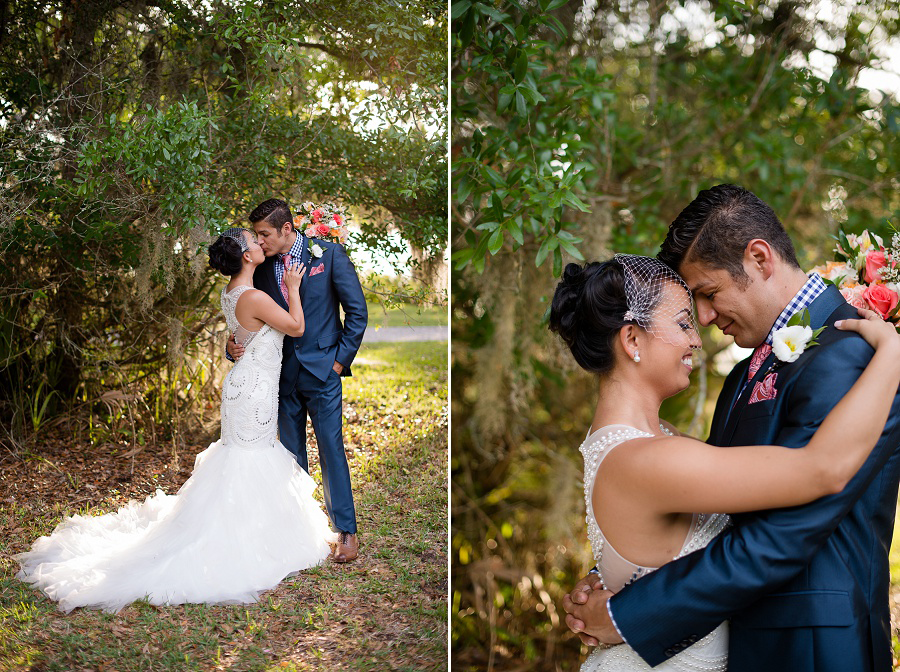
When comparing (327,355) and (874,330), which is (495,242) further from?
(874,330)

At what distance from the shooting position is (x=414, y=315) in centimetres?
218

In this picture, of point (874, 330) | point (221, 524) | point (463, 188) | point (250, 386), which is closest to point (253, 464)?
point (221, 524)

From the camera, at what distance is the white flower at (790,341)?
1.44 meters

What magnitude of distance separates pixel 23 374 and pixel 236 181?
0.85m

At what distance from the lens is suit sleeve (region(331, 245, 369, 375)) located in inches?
82.7

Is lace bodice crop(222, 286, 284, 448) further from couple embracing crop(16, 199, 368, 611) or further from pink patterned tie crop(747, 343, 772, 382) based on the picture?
pink patterned tie crop(747, 343, 772, 382)

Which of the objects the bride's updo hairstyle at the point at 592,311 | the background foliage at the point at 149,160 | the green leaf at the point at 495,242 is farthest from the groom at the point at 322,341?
the bride's updo hairstyle at the point at 592,311

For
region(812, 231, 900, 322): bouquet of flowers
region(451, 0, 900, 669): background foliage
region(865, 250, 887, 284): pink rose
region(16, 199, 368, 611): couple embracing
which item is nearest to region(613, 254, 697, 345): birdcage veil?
region(812, 231, 900, 322): bouquet of flowers

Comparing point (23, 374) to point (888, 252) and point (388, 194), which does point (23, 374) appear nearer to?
point (388, 194)

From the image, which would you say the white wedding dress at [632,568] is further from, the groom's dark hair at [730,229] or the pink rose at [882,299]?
the pink rose at [882,299]

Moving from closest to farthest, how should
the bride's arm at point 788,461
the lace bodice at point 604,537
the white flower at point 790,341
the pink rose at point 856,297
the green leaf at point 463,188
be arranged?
the bride's arm at point 788,461 < the white flower at point 790,341 < the lace bodice at point 604,537 < the pink rose at point 856,297 < the green leaf at point 463,188

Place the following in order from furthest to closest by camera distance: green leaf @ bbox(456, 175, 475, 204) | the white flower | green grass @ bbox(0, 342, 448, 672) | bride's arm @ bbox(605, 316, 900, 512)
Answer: green leaf @ bbox(456, 175, 475, 204) < green grass @ bbox(0, 342, 448, 672) < the white flower < bride's arm @ bbox(605, 316, 900, 512)

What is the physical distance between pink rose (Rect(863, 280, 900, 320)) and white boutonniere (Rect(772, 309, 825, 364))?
28cm

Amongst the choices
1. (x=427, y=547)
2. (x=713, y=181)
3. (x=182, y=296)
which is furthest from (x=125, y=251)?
(x=713, y=181)
